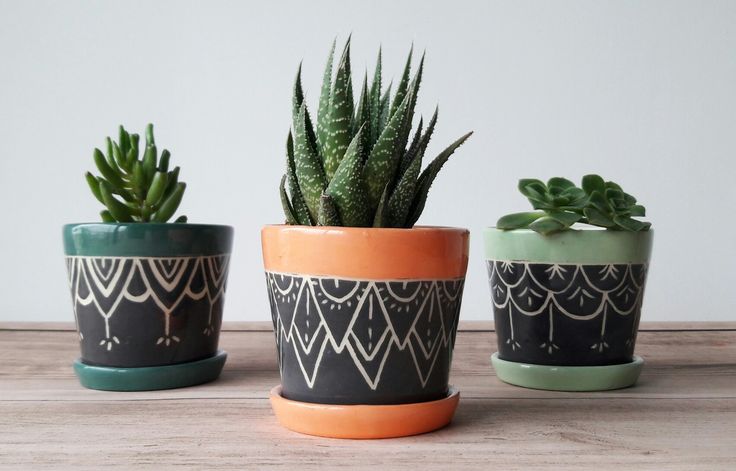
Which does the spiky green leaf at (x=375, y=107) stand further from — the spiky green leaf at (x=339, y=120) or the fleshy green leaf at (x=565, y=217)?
the fleshy green leaf at (x=565, y=217)

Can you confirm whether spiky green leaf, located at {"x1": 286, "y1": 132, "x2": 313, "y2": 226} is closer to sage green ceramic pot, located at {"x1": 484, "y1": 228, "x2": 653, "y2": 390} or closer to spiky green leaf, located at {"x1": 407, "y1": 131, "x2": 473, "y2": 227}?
spiky green leaf, located at {"x1": 407, "y1": 131, "x2": 473, "y2": 227}

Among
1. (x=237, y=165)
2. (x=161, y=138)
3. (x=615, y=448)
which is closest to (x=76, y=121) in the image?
(x=161, y=138)

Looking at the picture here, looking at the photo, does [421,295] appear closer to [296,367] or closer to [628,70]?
[296,367]

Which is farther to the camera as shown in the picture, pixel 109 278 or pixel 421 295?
pixel 109 278

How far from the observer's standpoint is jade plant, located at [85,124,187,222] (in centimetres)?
76

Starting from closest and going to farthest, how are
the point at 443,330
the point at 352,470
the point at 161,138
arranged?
the point at 352,470 < the point at 443,330 < the point at 161,138

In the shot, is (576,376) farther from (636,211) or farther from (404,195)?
(404,195)

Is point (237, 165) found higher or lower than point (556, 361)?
higher

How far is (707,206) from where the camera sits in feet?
5.24

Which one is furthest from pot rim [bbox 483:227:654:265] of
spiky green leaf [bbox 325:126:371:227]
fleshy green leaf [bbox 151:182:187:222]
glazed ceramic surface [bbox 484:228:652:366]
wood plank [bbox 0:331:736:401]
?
fleshy green leaf [bbox 151:182:187:222]

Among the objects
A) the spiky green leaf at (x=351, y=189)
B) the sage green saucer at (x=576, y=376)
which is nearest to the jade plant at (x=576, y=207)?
the sage green saucer at (x=576, y=376)

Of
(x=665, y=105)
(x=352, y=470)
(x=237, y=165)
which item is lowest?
(x=352, y=470)

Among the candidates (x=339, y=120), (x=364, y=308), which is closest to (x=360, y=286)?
(x=364, y=308)

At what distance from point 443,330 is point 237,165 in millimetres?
1046
